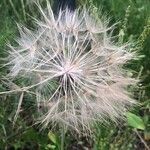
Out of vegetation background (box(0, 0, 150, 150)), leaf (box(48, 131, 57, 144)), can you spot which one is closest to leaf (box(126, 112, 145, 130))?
vegetation background (box(0, 0, 150, 150))

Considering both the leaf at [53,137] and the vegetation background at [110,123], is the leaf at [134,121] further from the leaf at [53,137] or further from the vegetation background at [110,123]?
the leaf at [53,137]

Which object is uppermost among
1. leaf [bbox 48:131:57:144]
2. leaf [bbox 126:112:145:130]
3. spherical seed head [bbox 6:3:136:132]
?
spherical seed head [bbox 6:3:136:132]

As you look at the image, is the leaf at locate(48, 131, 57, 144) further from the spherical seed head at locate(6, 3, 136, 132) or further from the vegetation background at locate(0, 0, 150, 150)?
the spherical seed head at locate(6, 3, 136, 132)

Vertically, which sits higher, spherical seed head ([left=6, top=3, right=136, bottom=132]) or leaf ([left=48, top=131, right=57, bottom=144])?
spherical seed head ([left=6, top=3, right=136, bottom=132])

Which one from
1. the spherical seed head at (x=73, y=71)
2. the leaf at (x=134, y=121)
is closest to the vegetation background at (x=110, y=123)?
the leaf at (x=134, y=121)

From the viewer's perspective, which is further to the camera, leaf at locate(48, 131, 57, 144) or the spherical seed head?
leaf at locate(48, 131, 57, 144)

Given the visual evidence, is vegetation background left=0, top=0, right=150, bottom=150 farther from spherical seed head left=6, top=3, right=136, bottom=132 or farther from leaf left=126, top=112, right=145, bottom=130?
spherical seed head left=6, top=3, right=136, bottom=132

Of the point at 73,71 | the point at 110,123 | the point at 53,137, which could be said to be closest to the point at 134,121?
the point at 110,123

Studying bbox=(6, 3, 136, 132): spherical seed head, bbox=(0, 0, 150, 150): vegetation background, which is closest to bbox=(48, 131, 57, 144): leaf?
bbox=(0, 0, 150, 150): vegetation background

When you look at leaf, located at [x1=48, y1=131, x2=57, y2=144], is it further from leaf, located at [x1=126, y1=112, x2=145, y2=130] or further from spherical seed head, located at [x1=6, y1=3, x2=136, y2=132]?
leaf, located at [x1=126, y1=112, x2=145, y2=130]
